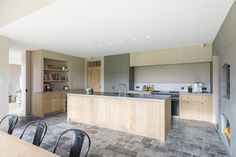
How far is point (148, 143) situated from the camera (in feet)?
10.1

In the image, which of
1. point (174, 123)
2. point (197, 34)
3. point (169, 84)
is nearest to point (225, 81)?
point (197, 34)

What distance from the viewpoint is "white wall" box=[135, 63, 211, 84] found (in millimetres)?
5297

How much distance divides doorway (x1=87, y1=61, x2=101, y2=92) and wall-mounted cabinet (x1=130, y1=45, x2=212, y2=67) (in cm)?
202

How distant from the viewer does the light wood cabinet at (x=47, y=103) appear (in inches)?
212

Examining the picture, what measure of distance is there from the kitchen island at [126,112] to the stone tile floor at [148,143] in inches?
7.7

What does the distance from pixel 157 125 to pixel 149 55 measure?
10.9 feet

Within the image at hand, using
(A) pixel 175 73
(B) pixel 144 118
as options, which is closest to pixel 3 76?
(B) pixel 144 118

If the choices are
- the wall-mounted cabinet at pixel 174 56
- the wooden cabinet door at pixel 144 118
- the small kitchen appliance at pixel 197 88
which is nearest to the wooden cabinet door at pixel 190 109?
the small kitchen appliance at pixel 197 88

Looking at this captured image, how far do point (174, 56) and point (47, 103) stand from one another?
5.25 meters

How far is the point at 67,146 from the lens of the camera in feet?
9.70

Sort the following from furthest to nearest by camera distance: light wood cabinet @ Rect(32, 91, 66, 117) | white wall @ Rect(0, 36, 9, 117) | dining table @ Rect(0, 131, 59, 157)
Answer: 1. light wood cabinet @ Rect(32, 91, 66, 117)
2. white wall @ Rect(0, 36, 9, 117)
3. dining table @ Rect(0, 131, 59, 157)

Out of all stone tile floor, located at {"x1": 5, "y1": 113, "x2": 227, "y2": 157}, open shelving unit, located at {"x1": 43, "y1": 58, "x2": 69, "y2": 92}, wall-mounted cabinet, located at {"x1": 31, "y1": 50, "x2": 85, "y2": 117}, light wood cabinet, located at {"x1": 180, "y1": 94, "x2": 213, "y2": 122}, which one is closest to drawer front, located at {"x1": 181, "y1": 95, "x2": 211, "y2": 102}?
light wood cabinet, located at {"x1": 180, "y1": 94, "x2": 213, "y2": 122}

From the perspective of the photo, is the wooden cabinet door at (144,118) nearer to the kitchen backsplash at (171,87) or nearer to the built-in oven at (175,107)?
the built-in oven at (175,107)

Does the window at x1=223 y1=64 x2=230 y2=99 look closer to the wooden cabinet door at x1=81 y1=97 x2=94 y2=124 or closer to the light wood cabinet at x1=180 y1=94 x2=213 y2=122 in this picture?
the light wood cabinet at x1=180 y1=94 x2=213 y2=122
